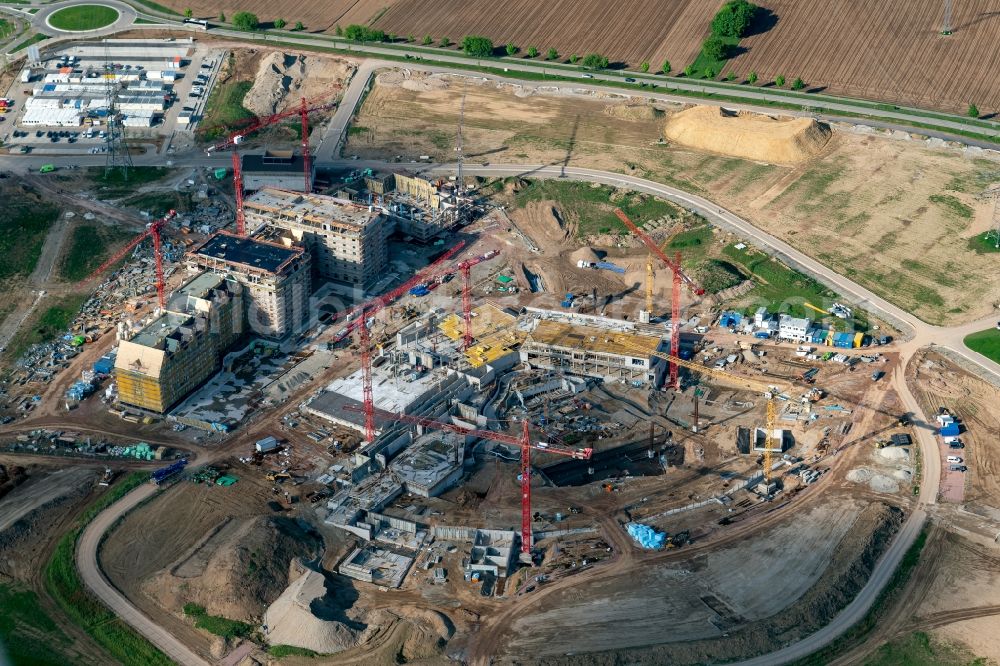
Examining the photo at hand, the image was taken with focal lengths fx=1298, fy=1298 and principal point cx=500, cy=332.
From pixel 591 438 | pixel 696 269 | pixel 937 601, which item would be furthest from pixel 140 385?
pixel 937 601

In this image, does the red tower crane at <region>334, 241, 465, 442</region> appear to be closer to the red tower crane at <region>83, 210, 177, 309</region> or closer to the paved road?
the red tower crane at <region>83, 210, 177, 309</region>

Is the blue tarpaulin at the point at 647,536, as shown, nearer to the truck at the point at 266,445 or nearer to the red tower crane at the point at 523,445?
the red tower crane at the point at 523,445

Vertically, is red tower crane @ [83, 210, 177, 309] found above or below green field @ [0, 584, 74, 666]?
above

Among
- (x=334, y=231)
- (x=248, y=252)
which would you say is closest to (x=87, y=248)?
(x=248, y=252)

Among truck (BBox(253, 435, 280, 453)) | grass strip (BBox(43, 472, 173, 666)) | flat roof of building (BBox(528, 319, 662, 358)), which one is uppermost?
flat roof of building (BBox(528, 319, 662, 358))

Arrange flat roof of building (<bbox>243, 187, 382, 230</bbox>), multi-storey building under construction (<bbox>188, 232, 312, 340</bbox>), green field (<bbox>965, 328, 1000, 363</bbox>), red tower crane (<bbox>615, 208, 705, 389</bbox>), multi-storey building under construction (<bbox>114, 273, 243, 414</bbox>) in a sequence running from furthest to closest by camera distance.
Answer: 1. flat roof of building (<bbox>243, 187, 382, 230</bbox>)
2. multi-storey building under construction (<bbox>188, 232, 312, 340</bbox>)
3. green field (<bbox>965, 328, 1000, 363</bbox>)
4. red tower crane (<bbox>615, 208, 705, 389</bbox>)
5. multi-storey building under construction (<bbox>114, 273, 243, 414</bbox>)

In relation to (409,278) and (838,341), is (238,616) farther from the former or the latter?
(838,341)

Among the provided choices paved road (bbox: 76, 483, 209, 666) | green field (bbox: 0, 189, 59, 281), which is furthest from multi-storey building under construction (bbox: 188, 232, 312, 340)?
paved road (bbox: 76, 483, 209, 666)
